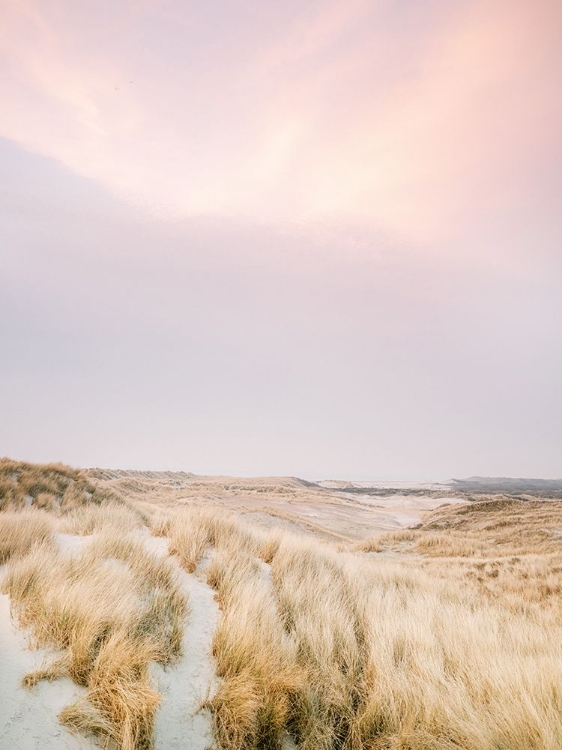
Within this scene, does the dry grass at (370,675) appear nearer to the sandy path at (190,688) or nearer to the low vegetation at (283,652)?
the low vegetation at (283,652)

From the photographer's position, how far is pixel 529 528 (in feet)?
66.8

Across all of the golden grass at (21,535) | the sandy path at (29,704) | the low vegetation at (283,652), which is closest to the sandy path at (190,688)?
the low vegetation at (283,652)

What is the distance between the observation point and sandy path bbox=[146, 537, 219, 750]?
268 cm

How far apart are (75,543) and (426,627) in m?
5.05

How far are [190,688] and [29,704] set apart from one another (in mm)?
1159

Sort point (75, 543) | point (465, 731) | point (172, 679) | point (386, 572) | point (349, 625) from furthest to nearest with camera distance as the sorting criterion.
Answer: point (386, 572) < point (75, 543) < point (349, 625) < point (172, 679) < point (465, 731)

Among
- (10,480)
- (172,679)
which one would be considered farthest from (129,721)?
(10,480)

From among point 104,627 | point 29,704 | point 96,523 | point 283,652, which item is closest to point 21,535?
point 96,523

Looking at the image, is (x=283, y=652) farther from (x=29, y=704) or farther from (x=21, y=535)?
(x=21, y=535)

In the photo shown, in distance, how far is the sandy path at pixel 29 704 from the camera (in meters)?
A: 2.38

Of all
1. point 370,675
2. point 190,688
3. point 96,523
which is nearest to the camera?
point 190,688

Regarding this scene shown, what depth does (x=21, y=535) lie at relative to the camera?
5.05 meters

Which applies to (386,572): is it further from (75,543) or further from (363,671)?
(75,543)

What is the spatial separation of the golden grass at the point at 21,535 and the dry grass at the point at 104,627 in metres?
0.44
